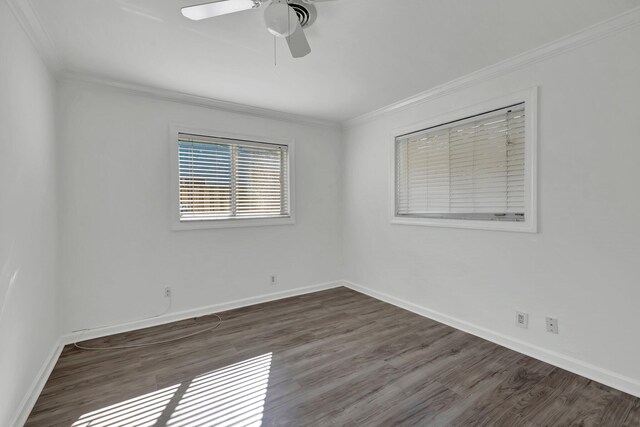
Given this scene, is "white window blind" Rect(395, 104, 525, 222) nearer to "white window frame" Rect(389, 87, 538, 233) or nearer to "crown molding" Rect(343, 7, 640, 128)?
"white window frame" Rect(389, 87, 538, 233)

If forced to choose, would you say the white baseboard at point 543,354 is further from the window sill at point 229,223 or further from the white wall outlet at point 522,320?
the window sill at point 229,223

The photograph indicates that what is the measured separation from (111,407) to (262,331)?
1.31 meters

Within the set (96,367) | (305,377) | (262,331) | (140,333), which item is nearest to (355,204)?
(262,331)

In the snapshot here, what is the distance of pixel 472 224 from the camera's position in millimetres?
2797

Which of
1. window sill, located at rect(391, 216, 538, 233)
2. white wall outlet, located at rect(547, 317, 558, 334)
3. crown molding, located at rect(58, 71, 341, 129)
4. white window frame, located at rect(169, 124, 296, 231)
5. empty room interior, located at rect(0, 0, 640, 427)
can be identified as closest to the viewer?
empty room interior, located at rect(0, 0, 640, 427)

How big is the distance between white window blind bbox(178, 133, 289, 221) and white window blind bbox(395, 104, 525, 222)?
5.17 ft

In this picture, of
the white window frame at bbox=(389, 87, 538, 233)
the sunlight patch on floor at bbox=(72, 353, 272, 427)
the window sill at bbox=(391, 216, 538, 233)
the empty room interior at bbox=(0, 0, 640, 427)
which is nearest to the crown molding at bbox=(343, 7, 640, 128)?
the empty room interior at bbox=(0, 0, 640, 427)

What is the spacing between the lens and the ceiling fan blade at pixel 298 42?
1709mm

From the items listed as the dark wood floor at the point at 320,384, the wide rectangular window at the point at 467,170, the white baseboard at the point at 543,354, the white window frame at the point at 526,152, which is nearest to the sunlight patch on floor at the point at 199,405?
the dark wood floor at the point at 320,384

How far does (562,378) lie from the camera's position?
2.08 meters

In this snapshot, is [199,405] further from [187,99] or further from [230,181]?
Result: [187,99]

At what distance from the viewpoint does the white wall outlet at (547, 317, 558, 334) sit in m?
2.25

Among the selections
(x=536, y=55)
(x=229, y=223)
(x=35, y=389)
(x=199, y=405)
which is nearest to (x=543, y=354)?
(x=536, y=55)

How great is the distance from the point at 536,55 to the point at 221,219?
3.34 metres
